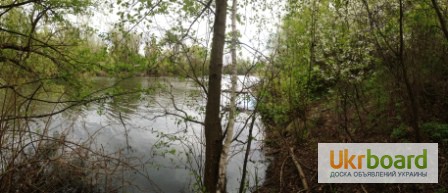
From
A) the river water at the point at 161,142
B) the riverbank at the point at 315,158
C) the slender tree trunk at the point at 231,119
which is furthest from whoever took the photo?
the river water at the point at 161,142

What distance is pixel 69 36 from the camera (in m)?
7.28

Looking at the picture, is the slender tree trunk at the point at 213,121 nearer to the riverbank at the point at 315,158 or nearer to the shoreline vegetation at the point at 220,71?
the shoreline vegetation at the point at 220,71

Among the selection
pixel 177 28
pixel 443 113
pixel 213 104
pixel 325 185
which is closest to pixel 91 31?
pixel 177 28

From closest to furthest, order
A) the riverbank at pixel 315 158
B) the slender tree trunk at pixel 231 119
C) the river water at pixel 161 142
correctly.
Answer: the slender tree trunk at pixel 231 119 < the riverbank at pixel 315 158 < the river water at pixel 161 142

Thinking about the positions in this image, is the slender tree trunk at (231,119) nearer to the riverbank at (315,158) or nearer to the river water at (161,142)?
the river water at (161,142)

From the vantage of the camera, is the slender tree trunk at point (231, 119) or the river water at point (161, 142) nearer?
the slender tree trunk at point (231, 119)

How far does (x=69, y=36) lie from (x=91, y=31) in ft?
2.31

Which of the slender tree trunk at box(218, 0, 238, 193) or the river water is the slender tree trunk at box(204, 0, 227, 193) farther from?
the river water

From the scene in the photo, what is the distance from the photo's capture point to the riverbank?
602 centimetres

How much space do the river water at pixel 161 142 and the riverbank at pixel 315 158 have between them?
1.78 ft

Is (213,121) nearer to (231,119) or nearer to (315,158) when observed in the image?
(231,119)

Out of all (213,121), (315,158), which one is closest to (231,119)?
(213,121)

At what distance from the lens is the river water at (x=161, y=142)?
Answer: 275 inches

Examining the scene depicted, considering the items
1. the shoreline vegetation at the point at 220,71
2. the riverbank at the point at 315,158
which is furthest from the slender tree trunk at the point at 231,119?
the riverbank at the point at 315,158
